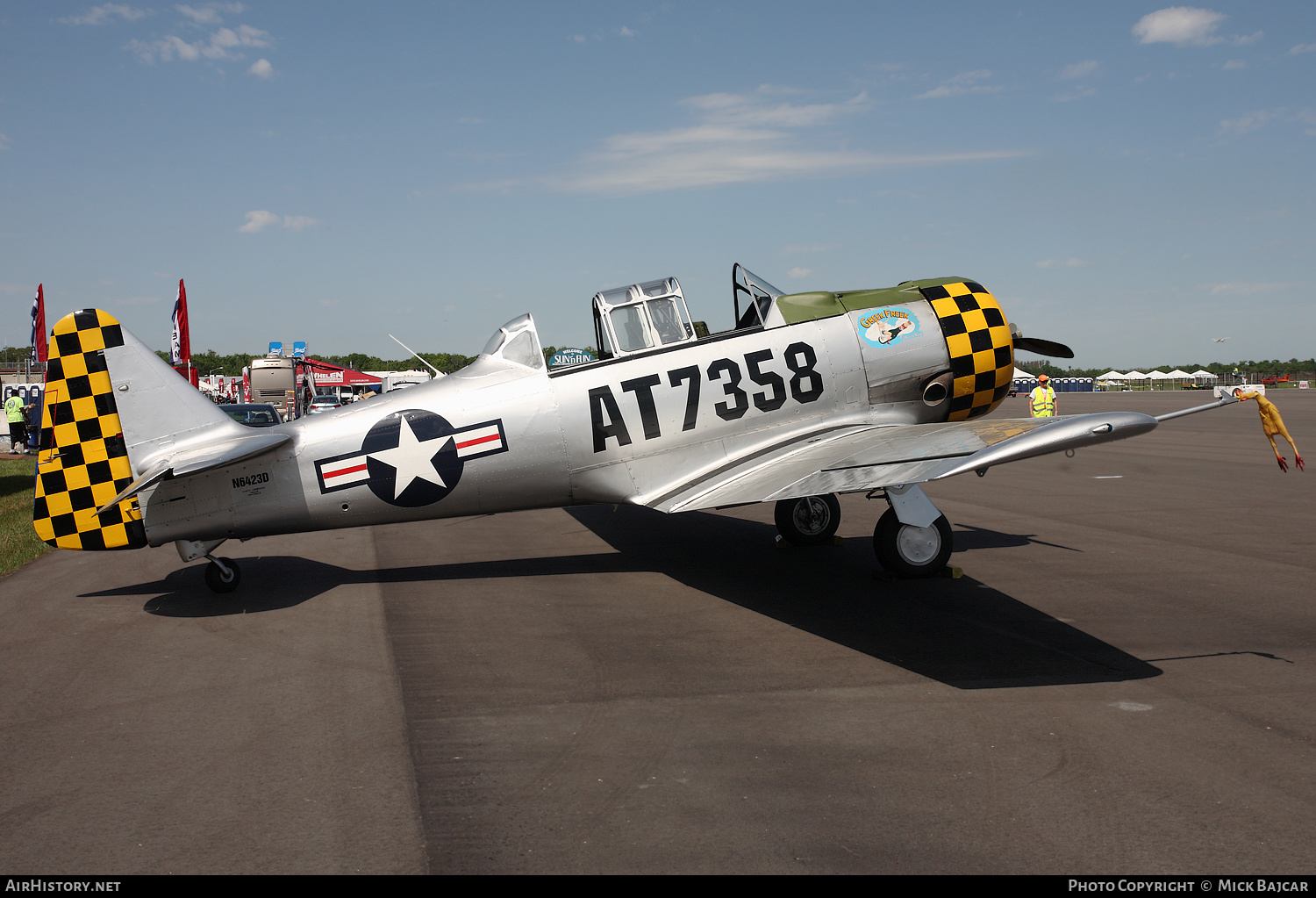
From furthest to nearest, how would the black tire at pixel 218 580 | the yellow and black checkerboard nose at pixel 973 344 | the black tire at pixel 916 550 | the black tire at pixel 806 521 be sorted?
the black tire at pixel 806 521
the yellow and black checkerboard nose at pixel 973 344
the black tire at pixel 218 580
the black tire at pixel 916 550

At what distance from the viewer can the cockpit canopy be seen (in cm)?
811

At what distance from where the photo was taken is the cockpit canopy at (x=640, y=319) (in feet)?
26.6

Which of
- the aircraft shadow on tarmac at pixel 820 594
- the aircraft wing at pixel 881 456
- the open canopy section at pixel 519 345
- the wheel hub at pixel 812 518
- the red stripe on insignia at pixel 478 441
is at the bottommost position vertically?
the aircraft shadow on tarmac at pixel 820 594

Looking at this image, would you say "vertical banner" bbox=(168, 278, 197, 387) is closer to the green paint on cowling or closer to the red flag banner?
the red flag banner

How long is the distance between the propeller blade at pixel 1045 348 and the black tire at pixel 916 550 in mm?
3349

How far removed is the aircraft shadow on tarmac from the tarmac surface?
0.15 feet

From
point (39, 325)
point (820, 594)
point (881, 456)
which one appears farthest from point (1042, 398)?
point (39, 325)

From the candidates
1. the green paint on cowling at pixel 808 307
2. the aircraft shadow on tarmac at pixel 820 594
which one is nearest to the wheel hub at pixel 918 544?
the aircraft shadow on tarmac at pixel 820 594

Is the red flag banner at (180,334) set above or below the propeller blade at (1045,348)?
above

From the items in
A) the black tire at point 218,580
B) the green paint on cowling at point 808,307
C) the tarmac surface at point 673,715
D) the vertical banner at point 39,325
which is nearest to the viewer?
the tarmac surface at point 673,715

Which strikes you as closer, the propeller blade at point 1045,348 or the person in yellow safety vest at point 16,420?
the propeller blade at point 1045,348

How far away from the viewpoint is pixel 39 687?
5.33m

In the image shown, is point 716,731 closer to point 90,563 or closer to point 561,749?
point 561,749

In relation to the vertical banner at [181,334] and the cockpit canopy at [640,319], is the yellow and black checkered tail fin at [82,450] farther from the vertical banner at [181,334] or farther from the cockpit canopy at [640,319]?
the vertical banner at [181,334]
